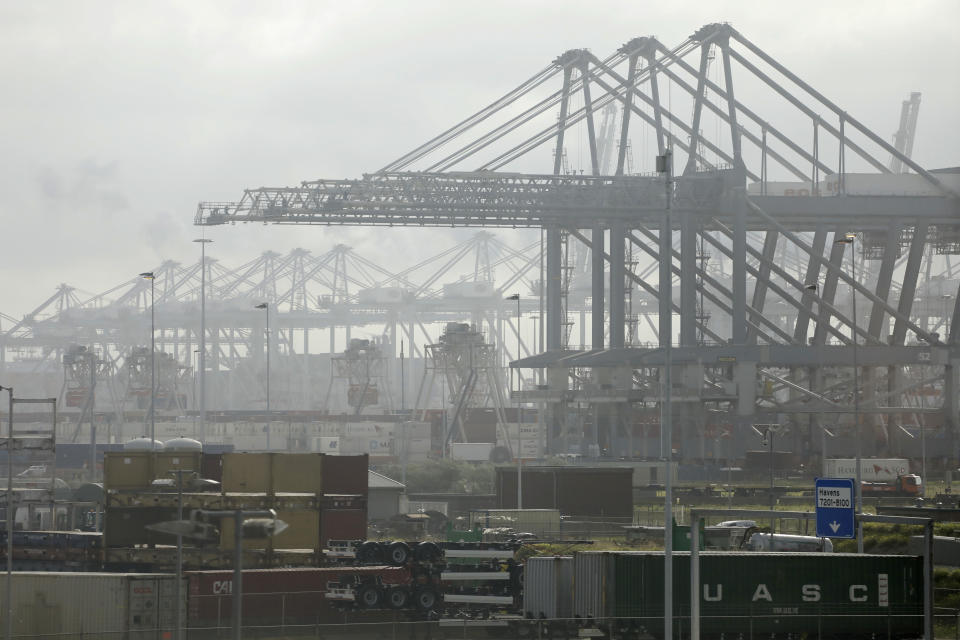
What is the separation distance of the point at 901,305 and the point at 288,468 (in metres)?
60.8

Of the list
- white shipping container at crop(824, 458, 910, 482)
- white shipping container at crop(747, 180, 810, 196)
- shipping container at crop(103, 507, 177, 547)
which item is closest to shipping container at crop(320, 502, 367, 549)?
shipping container at crop(103, 507, 177, 547)

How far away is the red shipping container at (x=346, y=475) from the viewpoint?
44.1 meters

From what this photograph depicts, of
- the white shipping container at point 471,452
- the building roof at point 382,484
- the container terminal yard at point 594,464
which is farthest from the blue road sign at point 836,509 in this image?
the white shipping container at point 471,452

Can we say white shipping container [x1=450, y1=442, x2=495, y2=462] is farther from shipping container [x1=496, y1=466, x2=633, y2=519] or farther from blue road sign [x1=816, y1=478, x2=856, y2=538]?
blue road sign [x1=816, y1=478, x2=856, y2=538]

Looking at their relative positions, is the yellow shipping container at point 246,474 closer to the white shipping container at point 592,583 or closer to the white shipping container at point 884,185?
the white shipping container at point 592,583

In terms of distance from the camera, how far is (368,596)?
111ft

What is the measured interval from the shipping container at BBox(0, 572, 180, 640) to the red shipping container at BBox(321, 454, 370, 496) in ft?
38.7

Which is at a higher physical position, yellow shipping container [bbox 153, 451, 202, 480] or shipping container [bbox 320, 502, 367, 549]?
yellow shipping container [bbox 153, 451, 202, 480]

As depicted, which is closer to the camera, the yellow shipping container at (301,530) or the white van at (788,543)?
the white van at (788,543)

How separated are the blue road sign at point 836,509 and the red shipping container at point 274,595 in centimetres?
1188

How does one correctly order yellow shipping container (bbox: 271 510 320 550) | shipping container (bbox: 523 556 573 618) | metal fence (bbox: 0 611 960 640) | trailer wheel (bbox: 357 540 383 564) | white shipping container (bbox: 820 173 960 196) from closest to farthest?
metal fence (bbox: 0 611 960 640), shipping container (bbox: 523 556 573 618), trailer wheel (bbox: 357 540 383 564), yellow shipping container (bbox: 271 510 320 550), white shipping container (bbox: 820 173 960 196)

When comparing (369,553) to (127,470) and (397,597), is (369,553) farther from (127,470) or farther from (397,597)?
(127,470)

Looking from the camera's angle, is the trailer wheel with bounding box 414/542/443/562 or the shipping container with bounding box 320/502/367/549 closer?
the trailer wheel with bounding box 414/542/443/562

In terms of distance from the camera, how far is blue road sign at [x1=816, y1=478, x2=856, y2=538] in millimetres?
25422
